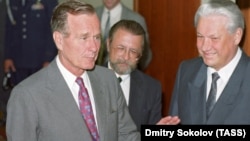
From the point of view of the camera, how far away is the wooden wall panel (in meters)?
5.00

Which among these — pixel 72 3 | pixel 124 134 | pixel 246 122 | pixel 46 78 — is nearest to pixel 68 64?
pixel 46 78

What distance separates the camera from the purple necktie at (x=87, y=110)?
2201 mm

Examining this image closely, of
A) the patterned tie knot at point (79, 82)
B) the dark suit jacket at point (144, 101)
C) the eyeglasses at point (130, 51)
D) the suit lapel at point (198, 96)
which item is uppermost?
the patterned tie knot at point (79, 82)

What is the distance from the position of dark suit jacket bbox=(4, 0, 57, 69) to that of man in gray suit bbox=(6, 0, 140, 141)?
11.3 feet

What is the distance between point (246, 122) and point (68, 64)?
0.86 meters

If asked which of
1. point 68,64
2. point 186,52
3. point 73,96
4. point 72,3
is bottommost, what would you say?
point 186,52

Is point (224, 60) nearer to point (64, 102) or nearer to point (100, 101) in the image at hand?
point (100, 101)

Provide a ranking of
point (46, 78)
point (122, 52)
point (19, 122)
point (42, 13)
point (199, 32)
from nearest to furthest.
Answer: point (19, 122) < point (46, 78) < point (199, 32) < point (122, 52) < point (42, 13)

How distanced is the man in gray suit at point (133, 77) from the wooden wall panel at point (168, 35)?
176 centimetres

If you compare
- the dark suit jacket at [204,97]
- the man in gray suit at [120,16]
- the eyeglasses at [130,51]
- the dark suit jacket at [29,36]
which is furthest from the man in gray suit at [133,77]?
the dark suit jacket at [29,36]

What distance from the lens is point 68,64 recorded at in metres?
2.21

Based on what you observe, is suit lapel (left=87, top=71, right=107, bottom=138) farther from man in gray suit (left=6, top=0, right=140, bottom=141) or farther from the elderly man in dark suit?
the elderly man in dark suit

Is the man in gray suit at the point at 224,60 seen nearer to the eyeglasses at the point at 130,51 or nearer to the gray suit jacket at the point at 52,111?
the gray suit jacket at the point at 52,111

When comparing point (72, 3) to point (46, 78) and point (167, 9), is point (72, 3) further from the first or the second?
point (167, 9)
